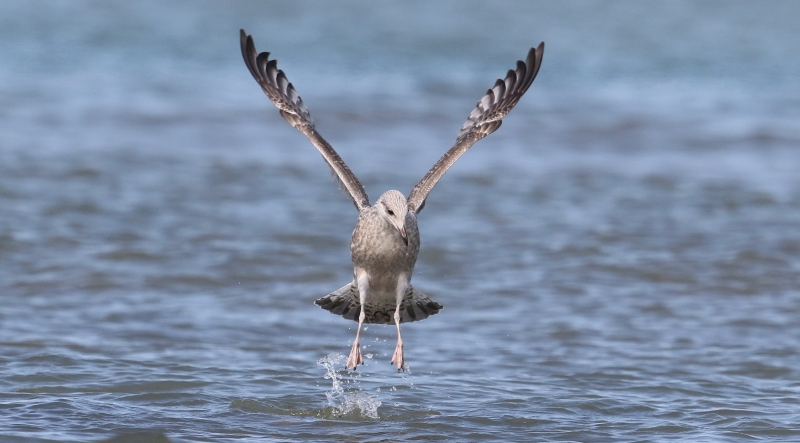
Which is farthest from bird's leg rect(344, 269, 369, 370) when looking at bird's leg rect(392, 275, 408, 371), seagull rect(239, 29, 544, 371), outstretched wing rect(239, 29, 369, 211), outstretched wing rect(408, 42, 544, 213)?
outstretched wing rect(408, 42, 544, 213)

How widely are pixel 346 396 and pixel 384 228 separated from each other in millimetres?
1087

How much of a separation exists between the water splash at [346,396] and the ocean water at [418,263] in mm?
24

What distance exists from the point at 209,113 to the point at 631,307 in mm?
9731

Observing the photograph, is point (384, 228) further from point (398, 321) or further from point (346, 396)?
point (346, 396)

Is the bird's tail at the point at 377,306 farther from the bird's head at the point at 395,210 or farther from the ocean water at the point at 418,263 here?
the bird's head at the point at 395,210

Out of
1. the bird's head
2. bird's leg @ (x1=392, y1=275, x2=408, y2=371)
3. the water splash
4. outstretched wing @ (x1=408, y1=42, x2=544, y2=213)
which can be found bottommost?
the water splash

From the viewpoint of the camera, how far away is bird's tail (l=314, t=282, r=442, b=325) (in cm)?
723

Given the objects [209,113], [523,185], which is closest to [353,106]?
[209,113]

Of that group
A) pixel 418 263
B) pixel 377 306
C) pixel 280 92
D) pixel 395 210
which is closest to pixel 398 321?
pixel 377 306

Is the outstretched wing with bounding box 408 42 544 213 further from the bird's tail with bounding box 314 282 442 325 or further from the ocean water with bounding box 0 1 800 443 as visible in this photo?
the ocean water with bounding box 0 1 800 443

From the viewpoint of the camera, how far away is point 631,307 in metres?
9.27

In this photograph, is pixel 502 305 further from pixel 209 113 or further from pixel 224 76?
pixel 224 76

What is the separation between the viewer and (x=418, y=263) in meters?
10.5

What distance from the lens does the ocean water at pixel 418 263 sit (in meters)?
6.90
